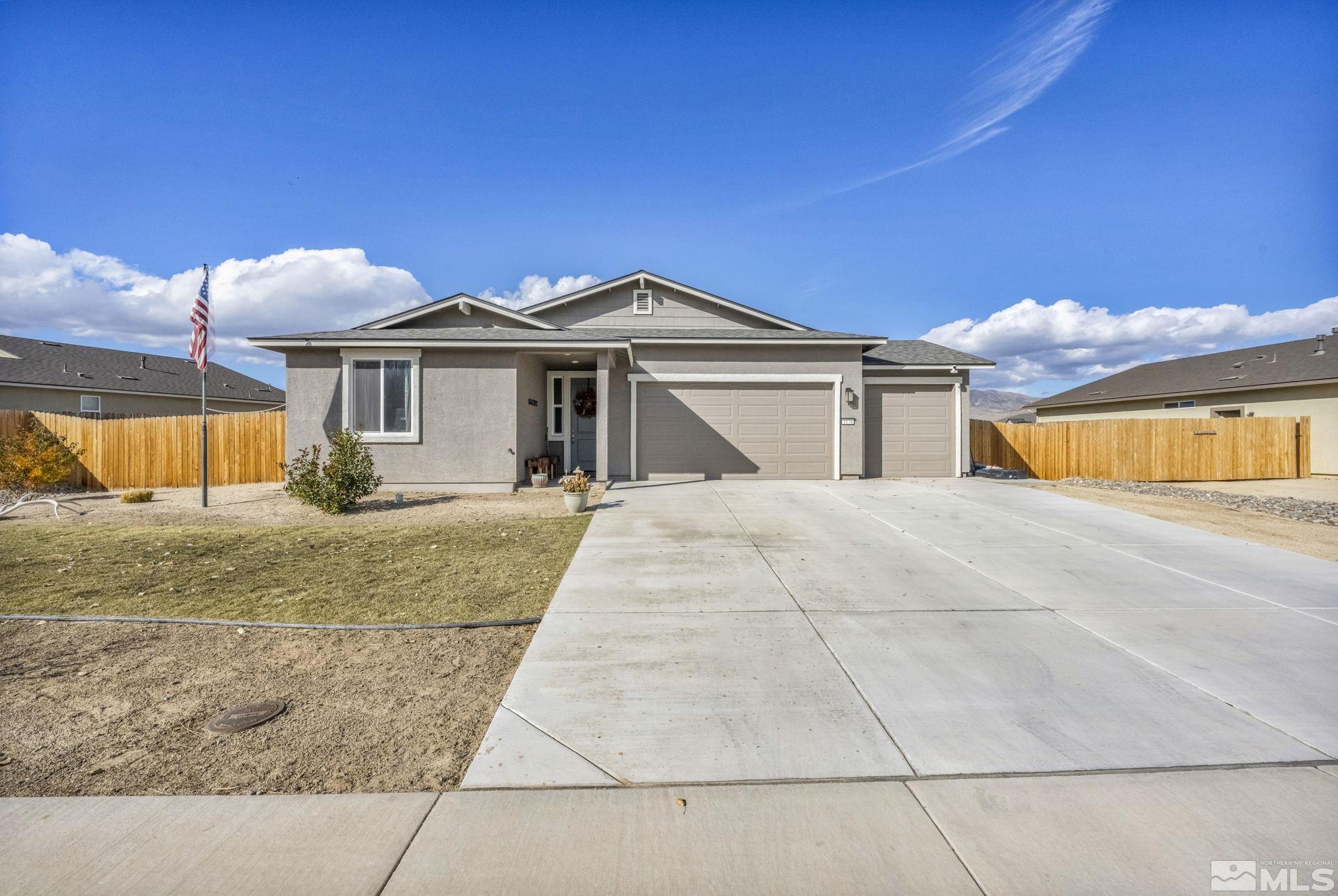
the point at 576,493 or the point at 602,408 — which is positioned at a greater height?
the point at 602,408

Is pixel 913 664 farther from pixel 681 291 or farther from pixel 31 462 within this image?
pixel 31 462

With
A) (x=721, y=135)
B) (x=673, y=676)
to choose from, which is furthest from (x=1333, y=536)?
(x=721, y=135)

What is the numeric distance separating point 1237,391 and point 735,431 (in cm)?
2067

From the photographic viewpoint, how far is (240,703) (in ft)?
10.3

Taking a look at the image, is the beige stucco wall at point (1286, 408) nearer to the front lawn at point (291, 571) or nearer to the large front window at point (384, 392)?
the front lawn at point (291, 571)

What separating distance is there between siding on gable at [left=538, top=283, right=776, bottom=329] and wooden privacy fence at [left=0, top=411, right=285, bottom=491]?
867cm

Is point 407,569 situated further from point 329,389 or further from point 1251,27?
point 1251,27

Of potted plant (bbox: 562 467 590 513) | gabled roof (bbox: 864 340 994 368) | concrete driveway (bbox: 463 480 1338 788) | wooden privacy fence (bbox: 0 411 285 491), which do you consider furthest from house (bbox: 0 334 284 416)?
concrete driveway (bbox: 463 480 1338 788)

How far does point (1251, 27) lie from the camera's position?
31.0 feet

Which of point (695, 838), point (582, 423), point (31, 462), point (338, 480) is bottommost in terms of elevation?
point (695, 838)

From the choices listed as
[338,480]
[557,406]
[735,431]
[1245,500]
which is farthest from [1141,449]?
[338,480]

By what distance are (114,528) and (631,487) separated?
26.7ft

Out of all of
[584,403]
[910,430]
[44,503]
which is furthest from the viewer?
[910,430]

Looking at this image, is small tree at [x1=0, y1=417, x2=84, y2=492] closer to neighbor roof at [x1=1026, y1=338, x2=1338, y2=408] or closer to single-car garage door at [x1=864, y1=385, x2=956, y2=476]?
single-car garage door at [x1=864, y1=385, x2=956, y2=476]
